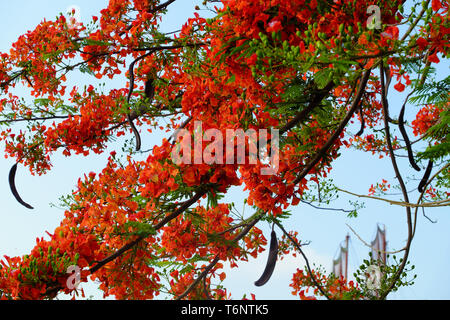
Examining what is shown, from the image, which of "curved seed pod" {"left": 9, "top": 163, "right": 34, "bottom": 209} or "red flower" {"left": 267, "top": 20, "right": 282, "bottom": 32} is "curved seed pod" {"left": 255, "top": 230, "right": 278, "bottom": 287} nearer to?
"red flower" {"left": 267, "top": 20, "right": 282, "bottom": 32}

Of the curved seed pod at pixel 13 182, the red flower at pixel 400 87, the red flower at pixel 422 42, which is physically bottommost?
the curved seed pod at pixel 13 182

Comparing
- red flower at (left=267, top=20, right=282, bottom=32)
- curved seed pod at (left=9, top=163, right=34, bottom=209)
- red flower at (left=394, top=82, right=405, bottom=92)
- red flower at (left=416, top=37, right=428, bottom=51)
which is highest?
red flower at (left=267, top=20, right=282, bottom=32)

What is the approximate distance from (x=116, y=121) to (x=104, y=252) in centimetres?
209

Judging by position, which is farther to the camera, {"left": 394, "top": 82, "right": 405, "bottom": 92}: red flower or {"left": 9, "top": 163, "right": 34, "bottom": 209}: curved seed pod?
{"left": 9, "top": 163, "right": 34, "bottom": 209}: curved seed pod

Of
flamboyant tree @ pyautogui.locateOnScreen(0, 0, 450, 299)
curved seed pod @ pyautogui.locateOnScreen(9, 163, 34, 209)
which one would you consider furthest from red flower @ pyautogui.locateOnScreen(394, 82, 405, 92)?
curved seed pod @ pyautogui.locateOnScreen(9, 163, 34, 209)

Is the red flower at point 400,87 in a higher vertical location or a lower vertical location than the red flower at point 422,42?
lower

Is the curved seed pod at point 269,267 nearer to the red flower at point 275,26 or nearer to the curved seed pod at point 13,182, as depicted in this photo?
the red flower at point 275,26

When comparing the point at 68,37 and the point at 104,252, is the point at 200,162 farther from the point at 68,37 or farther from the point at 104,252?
the point at 68,37

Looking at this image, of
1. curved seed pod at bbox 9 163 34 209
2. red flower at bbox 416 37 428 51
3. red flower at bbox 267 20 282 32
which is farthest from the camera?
curved seed pod at bbox 9 163 34 209

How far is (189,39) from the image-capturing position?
3119 mm

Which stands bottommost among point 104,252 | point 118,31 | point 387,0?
point 104,252

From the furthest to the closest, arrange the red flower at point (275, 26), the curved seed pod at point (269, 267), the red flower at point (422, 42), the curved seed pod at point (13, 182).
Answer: the curved seed pod at point (13, 182), the curved seed pod at point (269, 267), the red flower at point (275, 26), the red flower at point (422, 42)

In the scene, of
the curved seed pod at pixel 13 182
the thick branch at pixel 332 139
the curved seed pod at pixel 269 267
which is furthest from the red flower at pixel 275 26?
the curved seed pod at pixel 13 182
